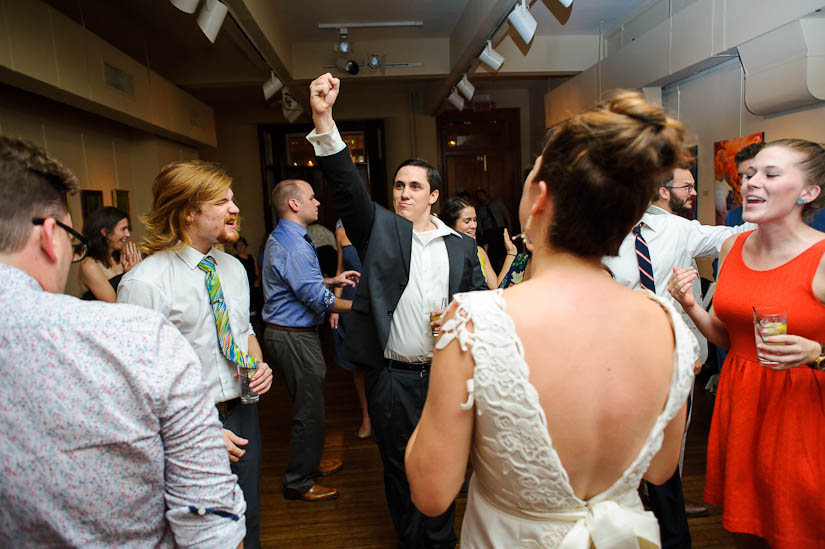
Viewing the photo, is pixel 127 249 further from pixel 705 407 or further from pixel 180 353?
pixel 705 407

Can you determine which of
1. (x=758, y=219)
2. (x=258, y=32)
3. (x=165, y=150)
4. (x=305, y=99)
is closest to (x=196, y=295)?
(x=758, y=219)

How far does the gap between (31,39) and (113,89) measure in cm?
113

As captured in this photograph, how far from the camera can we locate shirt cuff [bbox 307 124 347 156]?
5.63 feet

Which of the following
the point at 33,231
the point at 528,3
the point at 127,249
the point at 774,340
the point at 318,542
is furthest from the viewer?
the point at 528,3

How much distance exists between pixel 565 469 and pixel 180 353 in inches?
30.6

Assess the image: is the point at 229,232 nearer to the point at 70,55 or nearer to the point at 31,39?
the point at 31,39

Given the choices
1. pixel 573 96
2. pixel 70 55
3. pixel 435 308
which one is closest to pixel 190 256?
pixel 435 308

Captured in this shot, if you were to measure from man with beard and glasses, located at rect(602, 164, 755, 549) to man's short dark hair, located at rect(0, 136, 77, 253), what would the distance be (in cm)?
188

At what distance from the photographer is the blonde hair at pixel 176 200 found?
1.83m

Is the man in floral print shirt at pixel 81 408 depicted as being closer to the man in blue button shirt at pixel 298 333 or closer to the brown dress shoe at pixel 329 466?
the man in blue button shirt at pixel 298 333

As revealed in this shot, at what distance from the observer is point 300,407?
2945mm

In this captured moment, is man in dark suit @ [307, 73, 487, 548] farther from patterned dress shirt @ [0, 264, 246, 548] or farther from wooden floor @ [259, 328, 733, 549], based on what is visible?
patterned dress shirt @ [0, 264, 246, 548]

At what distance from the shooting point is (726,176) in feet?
13.5

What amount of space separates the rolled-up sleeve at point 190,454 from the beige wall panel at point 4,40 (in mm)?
3331
